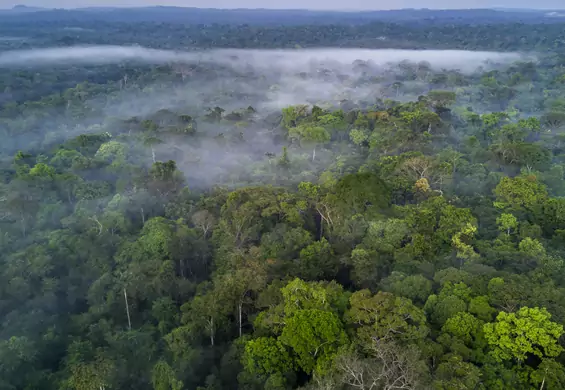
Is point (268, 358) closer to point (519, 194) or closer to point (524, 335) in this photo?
point (524, 335)

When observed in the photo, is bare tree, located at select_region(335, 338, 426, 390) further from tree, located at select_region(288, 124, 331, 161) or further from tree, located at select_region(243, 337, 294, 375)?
tree, located at select_region(288, 124, 331, 161)

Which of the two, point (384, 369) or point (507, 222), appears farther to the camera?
point (507, 222)

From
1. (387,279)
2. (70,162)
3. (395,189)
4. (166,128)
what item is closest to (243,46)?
(166,128)

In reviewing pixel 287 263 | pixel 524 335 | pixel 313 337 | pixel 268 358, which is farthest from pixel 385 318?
pixel 287 263

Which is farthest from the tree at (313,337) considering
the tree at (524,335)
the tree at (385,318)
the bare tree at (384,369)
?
the tree at (524,335)

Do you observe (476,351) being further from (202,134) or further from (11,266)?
(202,134)

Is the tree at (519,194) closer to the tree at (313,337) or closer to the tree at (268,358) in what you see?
the tree at (313,337)

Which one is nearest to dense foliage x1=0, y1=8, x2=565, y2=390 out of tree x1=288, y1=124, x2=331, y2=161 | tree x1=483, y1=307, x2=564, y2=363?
tree x1=483, y1=307, x2=564, y2=363

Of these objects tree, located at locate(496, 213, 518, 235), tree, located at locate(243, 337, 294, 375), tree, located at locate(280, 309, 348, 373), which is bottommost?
tree, located at locate(243, 337, 294, 375)
